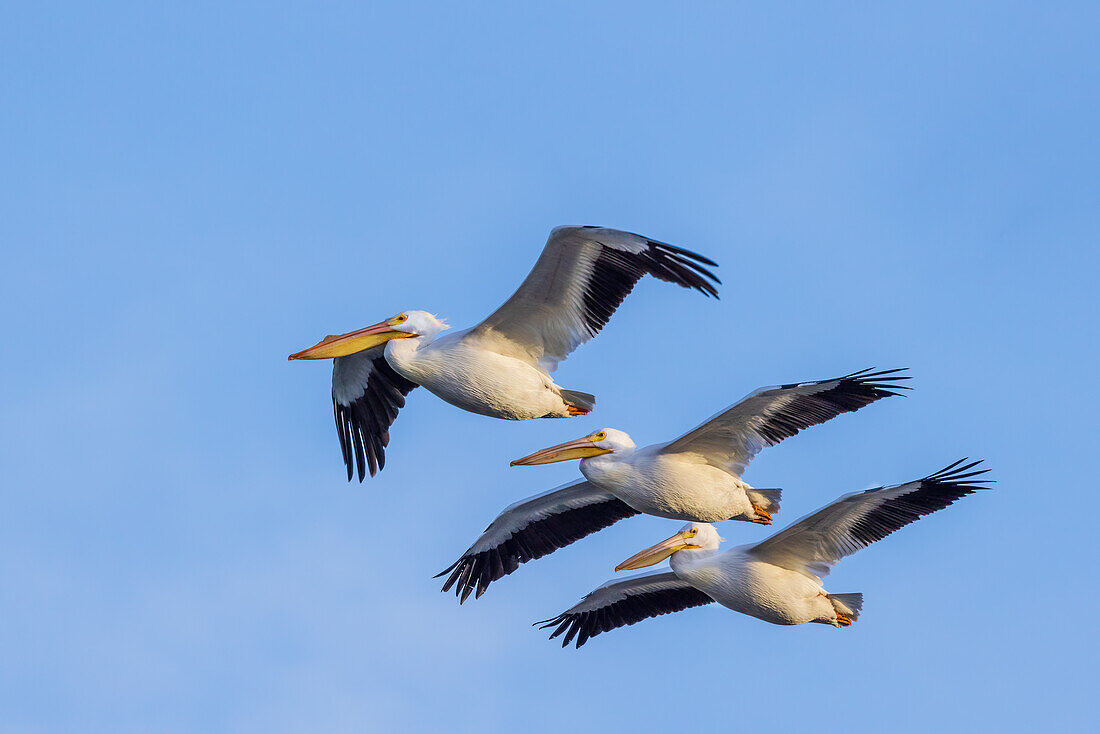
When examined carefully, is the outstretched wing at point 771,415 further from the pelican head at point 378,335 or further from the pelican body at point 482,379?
the pelican head at point 378,335

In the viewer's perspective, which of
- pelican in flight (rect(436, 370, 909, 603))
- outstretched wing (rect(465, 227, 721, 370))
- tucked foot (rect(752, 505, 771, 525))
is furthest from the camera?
tucked foot (rect(752, 505, 771, 525))

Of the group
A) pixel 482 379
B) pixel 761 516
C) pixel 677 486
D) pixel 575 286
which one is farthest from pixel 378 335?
pixel 761 516

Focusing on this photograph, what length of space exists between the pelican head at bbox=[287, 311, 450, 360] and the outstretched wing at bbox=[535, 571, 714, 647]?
10.1 ft

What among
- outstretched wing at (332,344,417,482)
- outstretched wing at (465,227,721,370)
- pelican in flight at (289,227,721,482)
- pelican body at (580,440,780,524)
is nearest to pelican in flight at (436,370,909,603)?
pelican body at (580,440,780,524)

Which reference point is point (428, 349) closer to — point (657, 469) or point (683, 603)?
point (657, 469)

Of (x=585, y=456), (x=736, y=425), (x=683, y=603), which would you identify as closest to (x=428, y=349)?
(x=585, y=456)

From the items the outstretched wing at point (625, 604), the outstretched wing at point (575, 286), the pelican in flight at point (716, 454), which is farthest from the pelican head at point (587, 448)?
the outstretched wing at point (625, 604)

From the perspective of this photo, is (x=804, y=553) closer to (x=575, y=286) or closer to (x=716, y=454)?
(x=716, y=454)

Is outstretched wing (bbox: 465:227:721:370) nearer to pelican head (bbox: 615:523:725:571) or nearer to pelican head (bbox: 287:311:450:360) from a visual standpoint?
pelican head (bbox: 287:311:450:360)

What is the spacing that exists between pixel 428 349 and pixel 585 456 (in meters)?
1.65

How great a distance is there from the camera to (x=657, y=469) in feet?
42.8

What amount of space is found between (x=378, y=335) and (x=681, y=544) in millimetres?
3219

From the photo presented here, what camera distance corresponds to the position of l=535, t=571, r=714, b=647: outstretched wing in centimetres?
1477

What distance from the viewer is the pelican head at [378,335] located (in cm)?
1367
